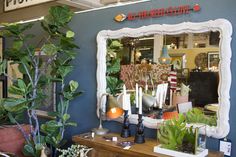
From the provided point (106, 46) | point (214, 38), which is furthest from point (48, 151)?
point (214, 38)

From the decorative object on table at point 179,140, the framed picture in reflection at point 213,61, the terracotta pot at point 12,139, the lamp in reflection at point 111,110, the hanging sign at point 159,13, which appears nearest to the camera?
the decorative object on table at point 179,140

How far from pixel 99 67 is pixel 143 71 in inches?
20.5

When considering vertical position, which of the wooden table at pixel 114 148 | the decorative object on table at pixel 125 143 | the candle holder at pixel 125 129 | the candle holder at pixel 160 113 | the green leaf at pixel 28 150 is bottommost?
the green leaf at pixel 28 150

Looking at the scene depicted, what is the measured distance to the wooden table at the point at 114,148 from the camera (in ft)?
6.82

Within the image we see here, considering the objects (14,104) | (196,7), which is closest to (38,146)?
(14,104)

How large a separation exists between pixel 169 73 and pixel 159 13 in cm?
57

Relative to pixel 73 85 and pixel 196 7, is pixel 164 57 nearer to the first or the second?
pixel 196 7

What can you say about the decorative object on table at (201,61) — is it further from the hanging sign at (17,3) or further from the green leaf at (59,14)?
the hanging sign at (17,3)

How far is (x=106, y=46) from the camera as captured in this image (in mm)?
2873

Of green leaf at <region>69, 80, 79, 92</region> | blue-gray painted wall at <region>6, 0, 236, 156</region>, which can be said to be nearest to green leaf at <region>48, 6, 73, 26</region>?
blue-gray painted wall at <region>6, 0, 236, 156</region>

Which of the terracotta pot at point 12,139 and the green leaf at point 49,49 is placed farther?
the terracotta pot at point 12,139

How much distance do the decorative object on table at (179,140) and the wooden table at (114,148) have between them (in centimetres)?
9

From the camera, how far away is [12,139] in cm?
289

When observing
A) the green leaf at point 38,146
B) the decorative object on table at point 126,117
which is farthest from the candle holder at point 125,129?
the green leaf at point 38,146
